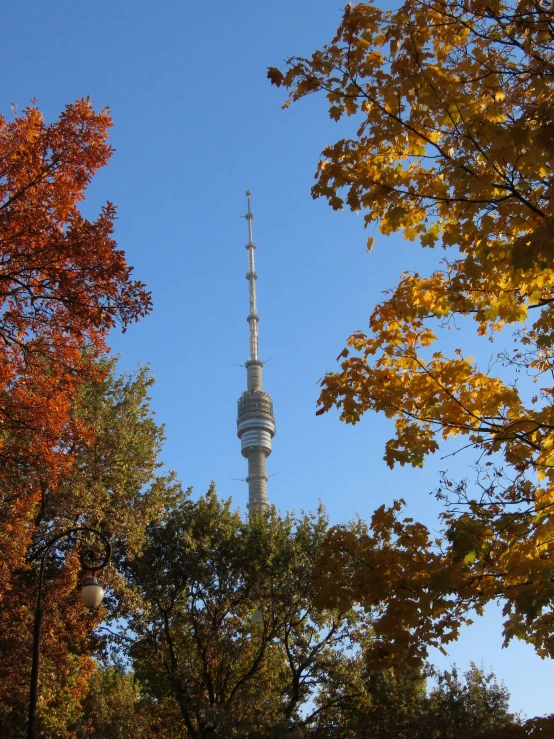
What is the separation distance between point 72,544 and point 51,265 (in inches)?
613

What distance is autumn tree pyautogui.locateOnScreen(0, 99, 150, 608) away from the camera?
10648 millimetres

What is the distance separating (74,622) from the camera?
21344 mm

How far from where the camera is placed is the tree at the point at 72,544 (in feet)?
66.9

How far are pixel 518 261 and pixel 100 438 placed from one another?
67.5ft

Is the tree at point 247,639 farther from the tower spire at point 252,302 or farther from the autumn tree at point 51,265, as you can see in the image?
the tower spire at point 252,302

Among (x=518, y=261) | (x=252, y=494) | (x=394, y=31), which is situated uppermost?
(x=252, y=494)

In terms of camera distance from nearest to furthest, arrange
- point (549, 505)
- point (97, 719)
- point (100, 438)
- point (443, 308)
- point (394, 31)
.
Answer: point (549, 505) → point (394, 31) → point (443, 308) → point (100, 438) → point (97, 719)

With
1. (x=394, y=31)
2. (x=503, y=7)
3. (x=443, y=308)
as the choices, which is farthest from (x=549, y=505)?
(x=394, y=31)

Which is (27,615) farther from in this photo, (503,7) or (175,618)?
(503,7)

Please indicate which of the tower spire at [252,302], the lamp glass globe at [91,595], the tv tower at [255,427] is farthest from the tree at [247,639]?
the tower spire at [252,302]

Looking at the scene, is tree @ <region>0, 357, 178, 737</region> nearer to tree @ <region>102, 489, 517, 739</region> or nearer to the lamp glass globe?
tree @ <region>102, 489, 517, 739</region>

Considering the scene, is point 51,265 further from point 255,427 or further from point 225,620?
point 255,427

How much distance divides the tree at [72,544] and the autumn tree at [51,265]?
572cm

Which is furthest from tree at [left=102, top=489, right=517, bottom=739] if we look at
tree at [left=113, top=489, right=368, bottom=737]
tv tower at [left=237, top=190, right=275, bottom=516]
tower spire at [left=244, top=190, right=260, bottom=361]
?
tower spire at [left=244, top=190, right=260, bottom=361]
